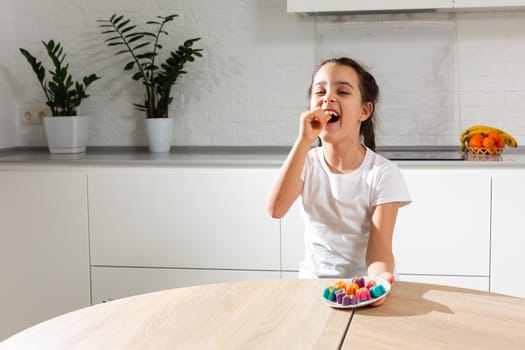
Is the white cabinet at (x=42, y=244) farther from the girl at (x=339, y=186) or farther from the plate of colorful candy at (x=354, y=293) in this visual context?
the plate of colorful candy at (x=354, y=293)

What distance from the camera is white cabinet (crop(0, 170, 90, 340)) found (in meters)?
3.07

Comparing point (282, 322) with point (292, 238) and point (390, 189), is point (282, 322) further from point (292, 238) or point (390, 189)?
Answer: point (292, 238)

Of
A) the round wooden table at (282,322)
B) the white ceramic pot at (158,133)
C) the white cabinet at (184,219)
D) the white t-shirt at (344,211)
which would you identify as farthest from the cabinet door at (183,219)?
the round wooden table at (282,322)

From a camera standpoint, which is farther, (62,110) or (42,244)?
(62,110)

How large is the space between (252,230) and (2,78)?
1470mm

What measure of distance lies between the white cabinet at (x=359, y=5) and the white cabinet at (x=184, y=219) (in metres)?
0.70

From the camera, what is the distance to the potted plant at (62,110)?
339 centimetres

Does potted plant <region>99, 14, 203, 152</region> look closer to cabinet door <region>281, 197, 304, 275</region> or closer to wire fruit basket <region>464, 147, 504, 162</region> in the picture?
cabinet door <region>281, 197, 304, 275</region>

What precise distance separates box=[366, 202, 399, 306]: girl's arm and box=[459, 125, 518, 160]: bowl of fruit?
1041 millimetres

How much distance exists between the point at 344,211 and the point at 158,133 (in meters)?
1.57

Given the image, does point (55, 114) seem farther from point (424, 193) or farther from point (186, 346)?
point (186, 346)

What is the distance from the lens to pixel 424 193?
2818 mm

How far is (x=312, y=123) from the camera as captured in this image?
1.94 m


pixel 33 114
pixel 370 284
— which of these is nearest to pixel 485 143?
pixel 370 284
